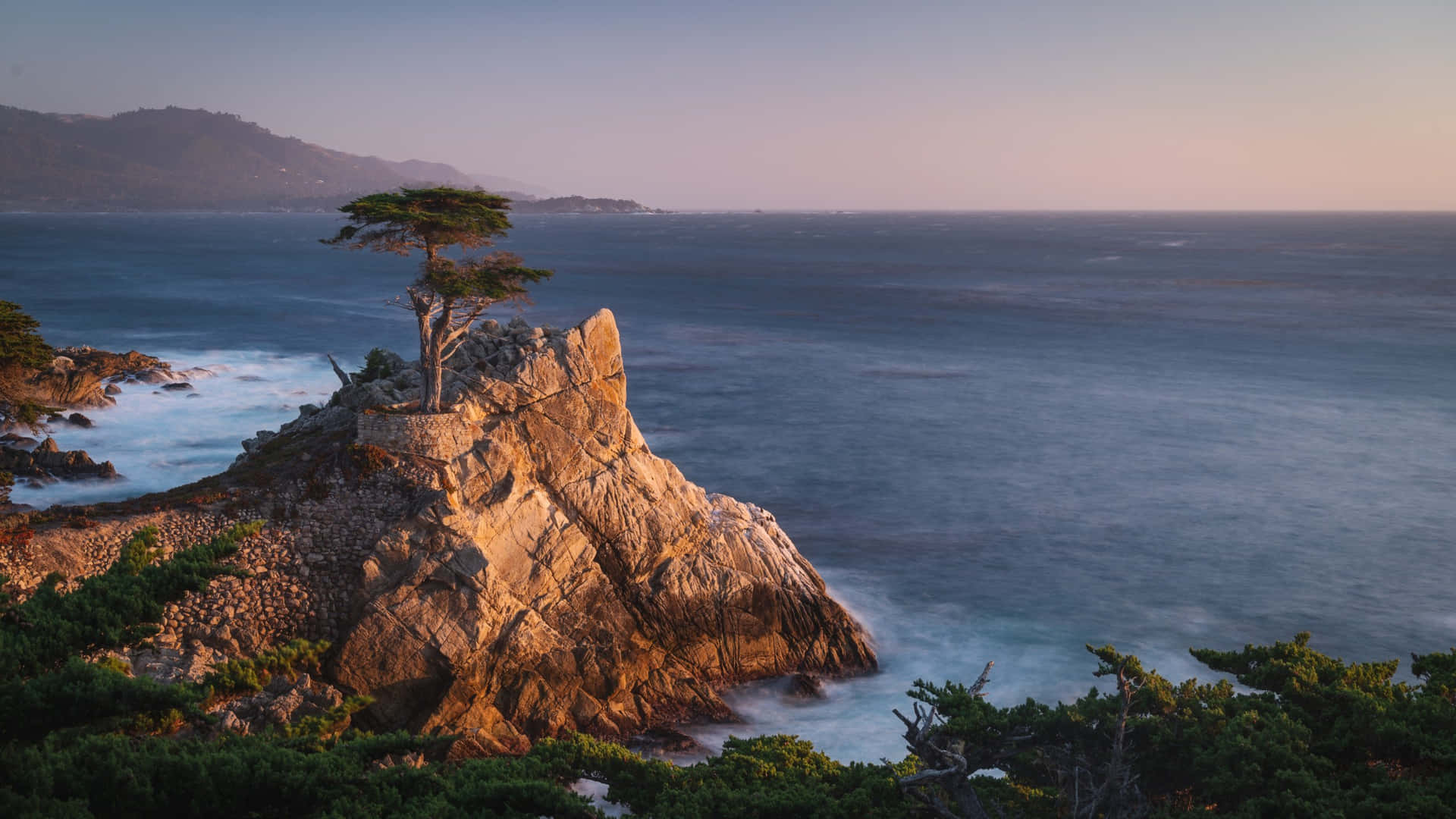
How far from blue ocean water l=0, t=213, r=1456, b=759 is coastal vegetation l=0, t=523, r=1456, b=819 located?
22.1 feet

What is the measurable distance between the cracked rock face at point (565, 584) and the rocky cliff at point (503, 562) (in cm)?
4

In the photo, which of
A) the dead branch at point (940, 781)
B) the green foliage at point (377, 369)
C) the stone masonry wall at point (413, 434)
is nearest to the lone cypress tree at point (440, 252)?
the stone masonry wall at point (413, 434)

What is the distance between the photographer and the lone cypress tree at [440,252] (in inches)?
A: 839

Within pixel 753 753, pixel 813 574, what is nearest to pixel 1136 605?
pixel 813 574

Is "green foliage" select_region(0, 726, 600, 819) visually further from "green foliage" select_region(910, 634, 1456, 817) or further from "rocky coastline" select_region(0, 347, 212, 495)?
"rocky coastline" select_region(0, 347, 212, 495)

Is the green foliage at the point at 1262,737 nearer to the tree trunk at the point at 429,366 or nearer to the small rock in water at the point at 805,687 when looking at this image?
the small rock in water at the point at 805,687

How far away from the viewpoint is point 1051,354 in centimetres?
6519

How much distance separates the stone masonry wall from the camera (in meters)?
20.4

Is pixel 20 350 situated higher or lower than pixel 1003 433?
higher

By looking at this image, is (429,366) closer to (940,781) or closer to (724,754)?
(724,754)

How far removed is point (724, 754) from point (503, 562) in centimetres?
709

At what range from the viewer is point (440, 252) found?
900 inches

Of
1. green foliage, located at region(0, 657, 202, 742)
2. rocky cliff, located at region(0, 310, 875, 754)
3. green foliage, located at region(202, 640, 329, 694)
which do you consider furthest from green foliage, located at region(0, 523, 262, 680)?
rocky cliff, located at region(0, 310, 875, 754)

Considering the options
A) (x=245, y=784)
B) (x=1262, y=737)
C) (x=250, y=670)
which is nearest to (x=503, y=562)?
(x=250, y=670)
